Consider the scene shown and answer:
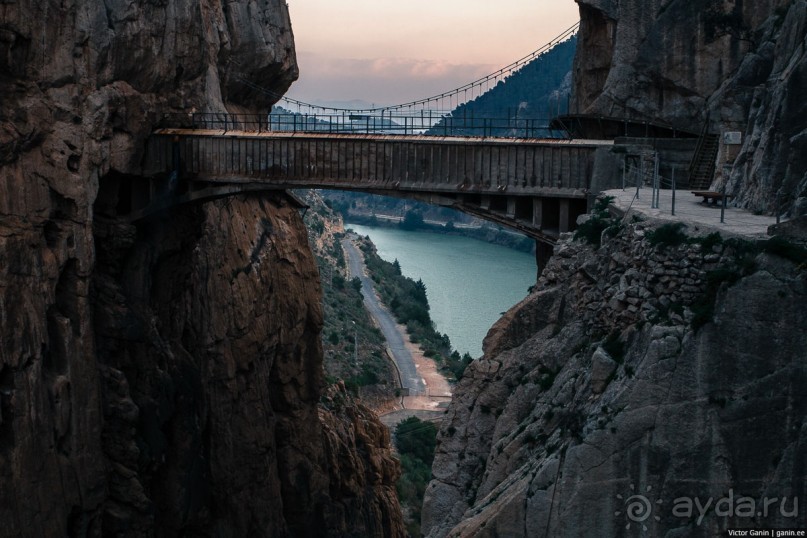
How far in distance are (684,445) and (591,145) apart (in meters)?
10.5

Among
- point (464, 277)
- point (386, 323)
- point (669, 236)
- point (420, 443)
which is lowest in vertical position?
point (386, 323)

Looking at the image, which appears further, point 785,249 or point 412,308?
point 412,308

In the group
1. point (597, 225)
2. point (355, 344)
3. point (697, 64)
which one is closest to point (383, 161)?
point (697, 64)

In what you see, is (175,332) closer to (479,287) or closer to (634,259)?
(634,259)

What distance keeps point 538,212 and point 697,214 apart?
23.3 ft

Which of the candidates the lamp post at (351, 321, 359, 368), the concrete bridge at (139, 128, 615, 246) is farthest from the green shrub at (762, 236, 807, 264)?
the lamp post at (351, 321, 359, 368)

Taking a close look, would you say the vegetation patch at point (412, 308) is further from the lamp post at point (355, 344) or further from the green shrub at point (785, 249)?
the green shrub at point (785, 249)

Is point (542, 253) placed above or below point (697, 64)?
below

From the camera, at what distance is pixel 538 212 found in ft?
69.5

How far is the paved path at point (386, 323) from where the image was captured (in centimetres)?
6418

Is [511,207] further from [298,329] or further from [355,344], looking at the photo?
[355,344]

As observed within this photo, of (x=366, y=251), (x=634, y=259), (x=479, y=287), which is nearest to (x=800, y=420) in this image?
(x=634, y=259)

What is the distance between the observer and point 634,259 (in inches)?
504

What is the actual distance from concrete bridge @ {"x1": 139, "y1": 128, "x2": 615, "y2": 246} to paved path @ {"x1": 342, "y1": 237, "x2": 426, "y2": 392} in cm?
3867
